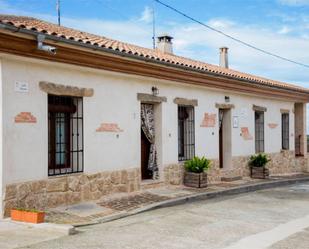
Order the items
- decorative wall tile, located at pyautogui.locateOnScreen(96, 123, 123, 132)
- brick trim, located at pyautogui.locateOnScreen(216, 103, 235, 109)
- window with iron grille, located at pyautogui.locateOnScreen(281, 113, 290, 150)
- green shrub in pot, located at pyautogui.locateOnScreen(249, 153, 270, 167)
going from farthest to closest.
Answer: window with iron grille, located at pyautogui.locateOnScreen(281, 113, 290, 150) < green shrub in pot, located at pyautogui.locateOnScreen(249, 153, 270, 167) < brick trim, located at pyautogui.locateOnScreen(216, 103, 235, 109) < decorative wall tile, located at pyautogui.locateOnScreen(96, 123, 123, 132)

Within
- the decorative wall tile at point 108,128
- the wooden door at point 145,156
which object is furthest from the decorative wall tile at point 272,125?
the decorative wall tile at point 108,128

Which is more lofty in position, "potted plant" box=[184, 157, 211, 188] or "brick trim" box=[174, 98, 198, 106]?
"brick trim" box=[174, 98, 198, 106]

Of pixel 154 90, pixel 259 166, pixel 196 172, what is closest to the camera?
pixel 154 90

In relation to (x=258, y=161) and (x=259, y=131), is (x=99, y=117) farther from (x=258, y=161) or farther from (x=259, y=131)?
(x=259, y=131)

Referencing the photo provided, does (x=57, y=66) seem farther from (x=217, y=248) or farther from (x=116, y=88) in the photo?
(x=217, y=248)

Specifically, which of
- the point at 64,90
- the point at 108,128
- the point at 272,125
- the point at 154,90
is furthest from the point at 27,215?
the point at 272,125

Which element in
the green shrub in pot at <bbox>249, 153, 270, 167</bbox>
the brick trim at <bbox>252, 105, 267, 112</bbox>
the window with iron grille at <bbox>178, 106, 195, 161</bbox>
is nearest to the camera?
the window with iron grille at <bbox>178, 106, 195, 161</bbox>

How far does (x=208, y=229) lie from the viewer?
8.18m

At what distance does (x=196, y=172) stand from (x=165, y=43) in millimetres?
7326

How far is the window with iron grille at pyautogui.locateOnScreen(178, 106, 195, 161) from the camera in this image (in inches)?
556

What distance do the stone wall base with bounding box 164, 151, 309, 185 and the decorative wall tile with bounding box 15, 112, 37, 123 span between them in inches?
195

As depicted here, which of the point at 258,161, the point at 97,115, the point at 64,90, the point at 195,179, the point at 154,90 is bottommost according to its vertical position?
the point at 195,179

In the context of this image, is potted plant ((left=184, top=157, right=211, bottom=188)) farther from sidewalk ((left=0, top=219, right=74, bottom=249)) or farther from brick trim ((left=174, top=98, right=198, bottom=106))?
sidewalk ((left=0, top=219, right=74, bottom=249))

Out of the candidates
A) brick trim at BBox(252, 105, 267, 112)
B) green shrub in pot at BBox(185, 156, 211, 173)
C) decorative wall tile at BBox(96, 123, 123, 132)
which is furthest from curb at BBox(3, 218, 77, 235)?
brick trim at BBox(252, 105, 267, 112)
